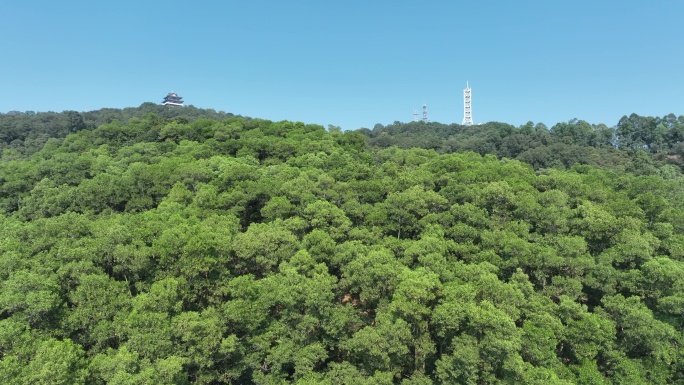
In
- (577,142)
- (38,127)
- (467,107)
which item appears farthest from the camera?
(467,107)

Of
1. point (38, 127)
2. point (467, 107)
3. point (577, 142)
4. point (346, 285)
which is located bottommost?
point (346, 285)

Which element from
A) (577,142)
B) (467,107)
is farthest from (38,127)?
(467,107)

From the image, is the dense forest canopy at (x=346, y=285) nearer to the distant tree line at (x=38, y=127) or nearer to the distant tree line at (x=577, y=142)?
the distant tree line at (x=577, y=142)

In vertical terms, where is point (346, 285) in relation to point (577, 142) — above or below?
below

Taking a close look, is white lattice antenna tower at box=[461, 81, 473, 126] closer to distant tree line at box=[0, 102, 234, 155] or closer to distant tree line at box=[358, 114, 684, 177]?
distant tree line at box=[358, 114, 684, 177]

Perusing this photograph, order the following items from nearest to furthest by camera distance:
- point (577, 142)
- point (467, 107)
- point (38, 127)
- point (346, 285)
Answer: point (346, 285) < point (38, 127) < point (577, 142) < point (467, 107)

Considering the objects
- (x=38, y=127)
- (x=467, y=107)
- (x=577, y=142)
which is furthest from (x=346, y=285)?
(x=467, y=107)

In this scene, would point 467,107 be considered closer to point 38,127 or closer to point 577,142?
point 577,142

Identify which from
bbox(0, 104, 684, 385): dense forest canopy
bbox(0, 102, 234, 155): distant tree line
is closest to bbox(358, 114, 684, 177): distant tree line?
bbox(0, 104, 684, 385): dense forest canopy

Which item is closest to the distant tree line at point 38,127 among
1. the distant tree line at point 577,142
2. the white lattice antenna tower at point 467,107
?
the distant tree line at point 577,142

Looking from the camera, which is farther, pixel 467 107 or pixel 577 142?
pixel 467 107
